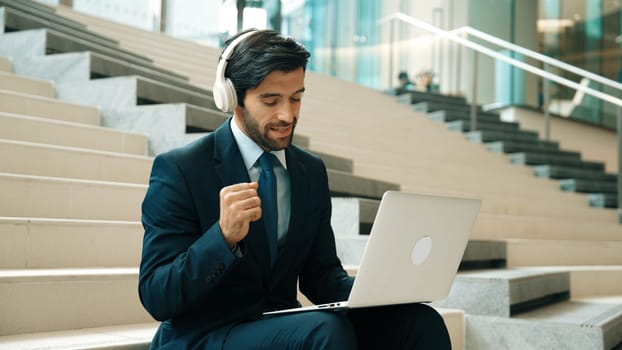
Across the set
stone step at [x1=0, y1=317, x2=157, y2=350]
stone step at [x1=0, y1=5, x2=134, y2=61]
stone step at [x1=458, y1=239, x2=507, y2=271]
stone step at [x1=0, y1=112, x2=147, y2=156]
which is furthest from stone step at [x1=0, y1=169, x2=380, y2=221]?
stone step at [x1=0, y1=5, x2=134, y2=61]

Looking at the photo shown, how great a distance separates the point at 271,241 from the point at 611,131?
8817 millimetres

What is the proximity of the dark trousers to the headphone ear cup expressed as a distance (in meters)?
0.45

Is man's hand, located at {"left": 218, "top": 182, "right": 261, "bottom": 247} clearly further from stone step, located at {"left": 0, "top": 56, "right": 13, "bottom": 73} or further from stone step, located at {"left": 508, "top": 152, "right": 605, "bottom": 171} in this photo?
stone step, located at {"left": 508, "top": 152, "right": 605, "bottom": 171}

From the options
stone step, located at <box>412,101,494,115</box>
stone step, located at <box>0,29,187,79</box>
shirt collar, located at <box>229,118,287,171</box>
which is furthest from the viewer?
stone step, located at <box>412,101,494,115</box>

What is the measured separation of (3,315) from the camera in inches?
78.4

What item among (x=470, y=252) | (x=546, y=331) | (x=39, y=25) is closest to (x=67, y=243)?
(x=546, y=331)

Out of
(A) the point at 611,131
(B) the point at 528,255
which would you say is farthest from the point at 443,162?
(A) the point at 611,131

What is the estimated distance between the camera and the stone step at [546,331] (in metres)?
2.83

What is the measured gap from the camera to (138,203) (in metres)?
2.93

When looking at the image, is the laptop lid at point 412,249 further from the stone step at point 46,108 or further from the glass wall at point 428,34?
the glass wall at point 428,34

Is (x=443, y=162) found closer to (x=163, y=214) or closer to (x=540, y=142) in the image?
(x=540, y=142)

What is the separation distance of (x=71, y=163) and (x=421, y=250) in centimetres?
188

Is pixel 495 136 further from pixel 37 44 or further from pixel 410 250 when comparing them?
pixel 410 250

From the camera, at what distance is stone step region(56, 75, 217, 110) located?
3.84 metres
